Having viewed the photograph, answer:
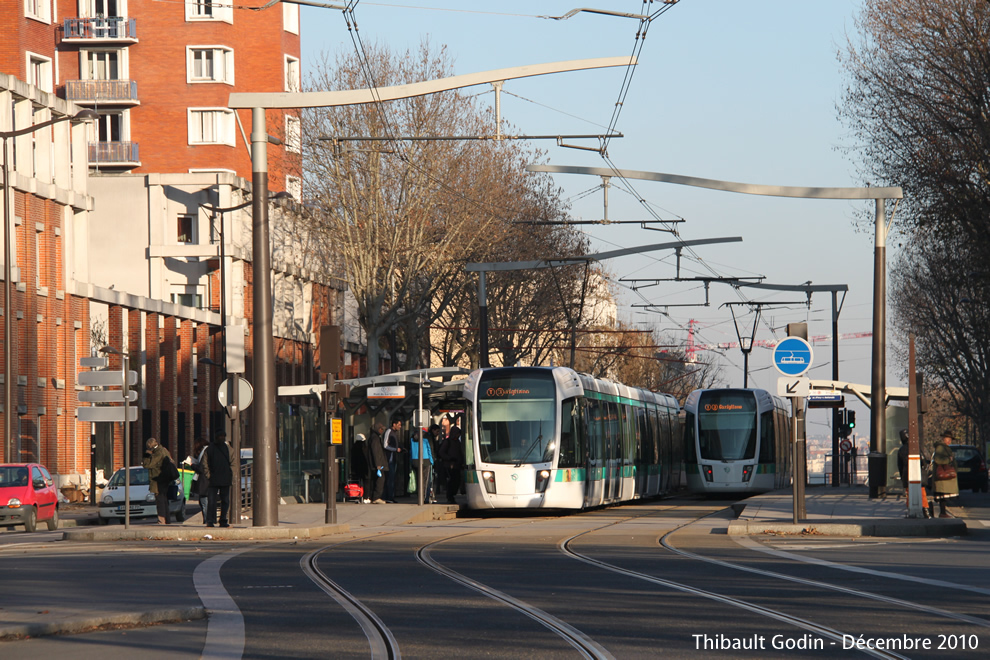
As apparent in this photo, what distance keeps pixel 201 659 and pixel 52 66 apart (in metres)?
67.4

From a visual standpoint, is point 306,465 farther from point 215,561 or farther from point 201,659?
point 201,659

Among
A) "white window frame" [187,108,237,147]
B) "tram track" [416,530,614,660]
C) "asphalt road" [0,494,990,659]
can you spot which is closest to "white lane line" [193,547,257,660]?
"asphalt road" [0,494,990,659]

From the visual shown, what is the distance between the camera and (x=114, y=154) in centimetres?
7106

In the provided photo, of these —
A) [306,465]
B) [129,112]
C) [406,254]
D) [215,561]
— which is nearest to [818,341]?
[129,112]

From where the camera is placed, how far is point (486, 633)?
9375mm

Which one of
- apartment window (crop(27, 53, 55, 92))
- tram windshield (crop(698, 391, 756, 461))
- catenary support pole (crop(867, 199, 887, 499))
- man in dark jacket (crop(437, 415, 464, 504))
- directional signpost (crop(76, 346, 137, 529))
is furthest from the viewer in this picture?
apartment window (crop(27, 53, 55, 92))

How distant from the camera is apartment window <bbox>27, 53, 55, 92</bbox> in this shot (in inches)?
2586

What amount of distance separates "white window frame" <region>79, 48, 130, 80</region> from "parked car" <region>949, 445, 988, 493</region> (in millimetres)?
45399

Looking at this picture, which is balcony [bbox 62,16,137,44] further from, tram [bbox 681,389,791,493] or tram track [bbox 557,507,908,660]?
tram track [bbox 557,507,908,660]

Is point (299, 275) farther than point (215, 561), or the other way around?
point (299, 275)

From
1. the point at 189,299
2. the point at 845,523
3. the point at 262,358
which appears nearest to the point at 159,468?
the point at 262,358

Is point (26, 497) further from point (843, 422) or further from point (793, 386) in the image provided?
point (843, 422)

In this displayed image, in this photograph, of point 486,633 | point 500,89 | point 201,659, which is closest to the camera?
point 201,659

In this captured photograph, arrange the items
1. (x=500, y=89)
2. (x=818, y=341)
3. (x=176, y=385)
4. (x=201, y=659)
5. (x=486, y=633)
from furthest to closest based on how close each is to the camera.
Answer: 1. (x=818, y=341)
2. (x=176, y=385)
3. (x=500, y=89)
4. (x=486, y=633)
5. (x=201, y=659)
